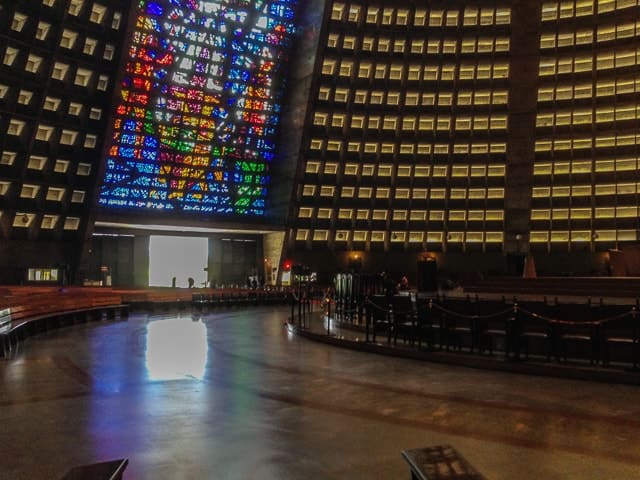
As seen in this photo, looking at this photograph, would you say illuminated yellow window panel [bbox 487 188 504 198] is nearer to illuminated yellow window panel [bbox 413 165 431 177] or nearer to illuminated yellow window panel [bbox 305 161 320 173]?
illuminated yellow window panel [bbox 413 165 431 177]

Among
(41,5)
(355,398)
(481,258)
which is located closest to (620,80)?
(481,258)

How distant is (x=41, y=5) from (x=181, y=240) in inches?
773

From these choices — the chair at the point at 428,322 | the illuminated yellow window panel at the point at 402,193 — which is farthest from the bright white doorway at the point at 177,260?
the chair at the point at 428,322

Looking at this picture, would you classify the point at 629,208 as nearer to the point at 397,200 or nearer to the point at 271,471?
the point at 397,200

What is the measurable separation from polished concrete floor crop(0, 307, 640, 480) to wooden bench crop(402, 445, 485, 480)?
4.12ft

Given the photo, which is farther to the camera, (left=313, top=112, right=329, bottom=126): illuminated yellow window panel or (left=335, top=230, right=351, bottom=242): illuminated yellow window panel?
(left=335, top=230, right=351, bottom=242): illuminated yellow window panel

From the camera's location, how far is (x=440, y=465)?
3.58 meters

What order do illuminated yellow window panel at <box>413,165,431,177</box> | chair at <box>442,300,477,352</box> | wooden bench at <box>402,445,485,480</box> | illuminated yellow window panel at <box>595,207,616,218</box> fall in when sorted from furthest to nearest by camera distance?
illuminated yellow window panel at <box>413,165,431,177</box> → illuminated yellow window panel at <box>595,207,616,218</box> → chair at <box>442,300,477,352</box> → wooden bench at <box>402,445,485,480</box>

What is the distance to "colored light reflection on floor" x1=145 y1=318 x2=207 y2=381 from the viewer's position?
10109 mm

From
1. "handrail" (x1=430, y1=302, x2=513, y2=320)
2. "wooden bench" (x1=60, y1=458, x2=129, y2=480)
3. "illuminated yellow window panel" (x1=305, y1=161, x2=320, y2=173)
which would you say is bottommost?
"wooden bench" (x1=60, y1=458, x2=129, y2=480)

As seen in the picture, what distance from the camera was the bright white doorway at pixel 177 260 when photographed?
147 feet

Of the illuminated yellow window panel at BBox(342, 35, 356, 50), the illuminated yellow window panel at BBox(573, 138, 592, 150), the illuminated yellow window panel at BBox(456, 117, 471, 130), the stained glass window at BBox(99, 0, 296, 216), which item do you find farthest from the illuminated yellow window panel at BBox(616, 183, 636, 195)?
the stained glass window at BBox(99, 0, 296, 216)

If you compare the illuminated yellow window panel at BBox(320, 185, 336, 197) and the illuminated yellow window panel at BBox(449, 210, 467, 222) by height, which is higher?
the illuminated yellow window panel at BBox(320, 185, 336, 197)

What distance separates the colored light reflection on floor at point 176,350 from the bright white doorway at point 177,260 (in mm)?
25436
